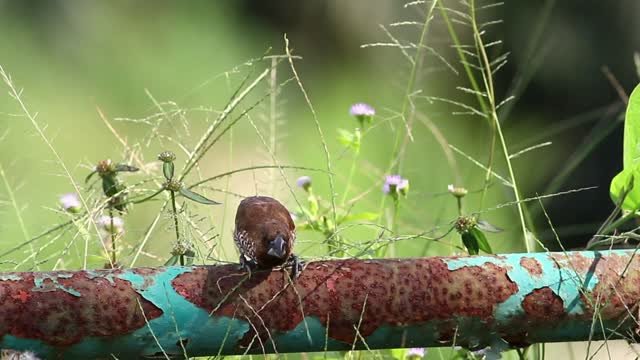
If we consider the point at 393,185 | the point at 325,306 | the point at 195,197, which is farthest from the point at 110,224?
the point at 325,306

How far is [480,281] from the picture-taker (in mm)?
1302

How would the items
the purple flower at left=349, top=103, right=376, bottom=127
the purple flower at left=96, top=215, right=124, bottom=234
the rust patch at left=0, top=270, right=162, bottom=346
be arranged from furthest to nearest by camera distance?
the purple flower at left=349, top=103, right=376, bottom=127 < the purple flower at left=96, top=215, right=124, bottom=234 < the rust patch at left=0, top=270, right=162, bottom=346

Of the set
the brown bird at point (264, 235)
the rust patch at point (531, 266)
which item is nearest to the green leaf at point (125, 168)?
the brown bird at point (264, 235)

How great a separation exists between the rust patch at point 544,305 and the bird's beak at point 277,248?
0.29 m

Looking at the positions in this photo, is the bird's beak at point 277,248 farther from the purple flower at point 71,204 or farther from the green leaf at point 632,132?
the purple flower at point 71,204

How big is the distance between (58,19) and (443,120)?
6.33ft

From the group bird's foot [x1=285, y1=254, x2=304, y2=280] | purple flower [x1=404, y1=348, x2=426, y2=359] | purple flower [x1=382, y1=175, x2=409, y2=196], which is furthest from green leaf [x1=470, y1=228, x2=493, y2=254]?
bird's foot [x1=285, y1=254, x2=304, y2=280]

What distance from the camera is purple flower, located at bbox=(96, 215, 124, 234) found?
5.67ft

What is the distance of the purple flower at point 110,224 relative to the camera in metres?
1.73

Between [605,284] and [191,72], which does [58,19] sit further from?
[605,284]

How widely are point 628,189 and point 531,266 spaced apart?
25 centimetres

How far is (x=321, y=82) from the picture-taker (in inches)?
203

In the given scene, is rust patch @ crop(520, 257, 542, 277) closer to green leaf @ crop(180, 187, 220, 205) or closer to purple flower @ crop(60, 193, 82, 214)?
green leaf @ crop(180, 187, 220, 205)

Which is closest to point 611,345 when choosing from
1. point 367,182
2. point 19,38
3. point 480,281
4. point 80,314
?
point 367,182
